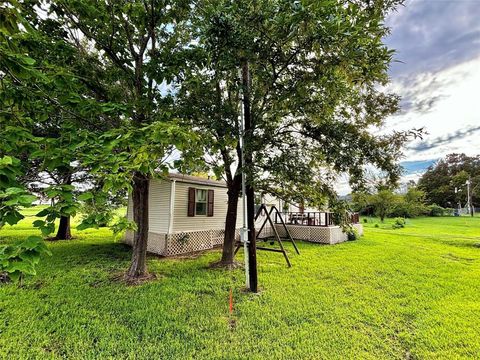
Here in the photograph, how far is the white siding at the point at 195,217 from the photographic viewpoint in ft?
34.4

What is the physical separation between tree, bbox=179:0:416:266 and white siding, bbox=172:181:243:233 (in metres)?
3.59

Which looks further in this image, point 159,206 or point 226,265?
point 159,206

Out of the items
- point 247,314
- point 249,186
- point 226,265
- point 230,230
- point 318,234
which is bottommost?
point 247,314

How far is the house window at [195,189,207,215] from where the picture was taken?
11.3 m

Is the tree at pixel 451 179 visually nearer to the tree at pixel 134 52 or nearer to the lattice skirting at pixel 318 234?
the lattice skirting at pixel 318 234

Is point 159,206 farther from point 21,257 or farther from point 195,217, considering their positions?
point 21,257

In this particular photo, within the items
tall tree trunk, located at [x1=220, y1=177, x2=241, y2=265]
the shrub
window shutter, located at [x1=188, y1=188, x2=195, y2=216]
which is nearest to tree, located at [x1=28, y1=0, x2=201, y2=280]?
tall tree trunk, located at [x1=220, y1=177, x2=241, y2=265]

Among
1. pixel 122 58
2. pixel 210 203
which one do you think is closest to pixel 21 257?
pixel 122 58

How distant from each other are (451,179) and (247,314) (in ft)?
179

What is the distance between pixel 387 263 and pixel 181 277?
698 centimetres

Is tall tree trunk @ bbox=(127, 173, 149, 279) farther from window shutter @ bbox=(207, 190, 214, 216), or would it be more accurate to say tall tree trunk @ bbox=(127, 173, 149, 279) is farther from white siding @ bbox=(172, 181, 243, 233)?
window shutter @ bbox=(207, 190, 214, 216)

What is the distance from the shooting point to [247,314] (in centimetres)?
458

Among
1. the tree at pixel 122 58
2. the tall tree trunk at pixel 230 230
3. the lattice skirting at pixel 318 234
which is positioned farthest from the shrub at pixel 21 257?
the lattice skirting at pixel 318 234

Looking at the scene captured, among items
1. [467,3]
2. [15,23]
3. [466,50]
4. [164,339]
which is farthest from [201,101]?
[466,50]
